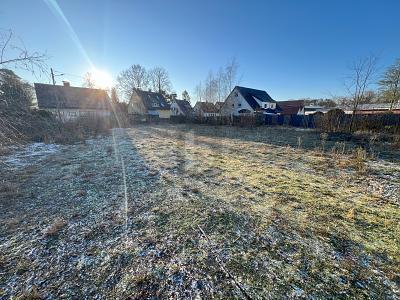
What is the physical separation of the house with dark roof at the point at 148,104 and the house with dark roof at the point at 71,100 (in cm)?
510

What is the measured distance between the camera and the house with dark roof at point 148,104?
3347cm

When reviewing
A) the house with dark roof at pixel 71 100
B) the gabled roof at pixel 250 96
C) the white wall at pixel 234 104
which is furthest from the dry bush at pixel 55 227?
the gabled roof at pixel 250 96

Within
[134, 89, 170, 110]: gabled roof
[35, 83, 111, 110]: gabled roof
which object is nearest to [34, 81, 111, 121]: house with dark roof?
[35, 83, 111, 110]: gabled roof

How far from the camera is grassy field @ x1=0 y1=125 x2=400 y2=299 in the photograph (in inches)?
77.8

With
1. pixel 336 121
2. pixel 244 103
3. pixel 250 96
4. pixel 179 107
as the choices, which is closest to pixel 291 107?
pixel 250 96

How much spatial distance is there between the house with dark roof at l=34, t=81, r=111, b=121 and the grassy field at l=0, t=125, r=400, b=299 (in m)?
20.2

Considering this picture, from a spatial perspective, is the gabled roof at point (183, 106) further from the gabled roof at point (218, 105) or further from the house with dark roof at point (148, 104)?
the gabled roof at point (218, 105)

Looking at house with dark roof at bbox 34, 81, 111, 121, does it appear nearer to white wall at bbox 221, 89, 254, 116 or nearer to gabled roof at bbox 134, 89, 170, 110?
gabled roof at bbox 134, 89, 170, 110

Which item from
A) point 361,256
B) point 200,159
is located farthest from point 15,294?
point 200,159

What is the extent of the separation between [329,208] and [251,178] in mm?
1906

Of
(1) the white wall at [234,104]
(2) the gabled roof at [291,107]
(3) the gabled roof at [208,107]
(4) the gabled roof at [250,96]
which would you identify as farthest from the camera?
(2) the gabled roof at [291,107]

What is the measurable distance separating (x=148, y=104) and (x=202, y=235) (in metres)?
33.7

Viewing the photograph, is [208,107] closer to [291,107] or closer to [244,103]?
[244,103]

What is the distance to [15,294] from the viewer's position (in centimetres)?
188
